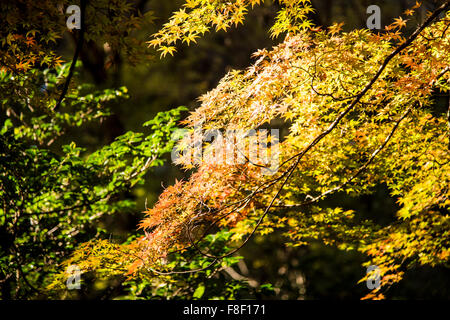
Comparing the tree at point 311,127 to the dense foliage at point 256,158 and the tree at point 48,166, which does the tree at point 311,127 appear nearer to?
the dense foliage at point 256,158

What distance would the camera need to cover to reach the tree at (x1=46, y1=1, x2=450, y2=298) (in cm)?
344

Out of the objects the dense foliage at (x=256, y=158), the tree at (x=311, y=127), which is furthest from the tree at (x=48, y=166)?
the tree at (x=311, y=127)

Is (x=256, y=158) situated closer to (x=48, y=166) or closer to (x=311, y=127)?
(x=311, y=127)

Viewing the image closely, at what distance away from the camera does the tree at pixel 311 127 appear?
344 cm

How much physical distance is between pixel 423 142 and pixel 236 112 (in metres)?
2.13

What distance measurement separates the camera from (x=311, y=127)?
13.3 ft

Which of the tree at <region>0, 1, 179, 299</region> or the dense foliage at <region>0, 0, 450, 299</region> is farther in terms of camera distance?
the tree at <region>0, 1, 179, 299</region>

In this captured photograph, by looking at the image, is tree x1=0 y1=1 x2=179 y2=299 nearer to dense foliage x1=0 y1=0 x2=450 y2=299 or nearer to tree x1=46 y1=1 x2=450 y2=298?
dense foliage x1=0 y1=0 x2=450 y2=299

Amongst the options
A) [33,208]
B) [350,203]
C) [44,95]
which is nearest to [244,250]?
[350,203]

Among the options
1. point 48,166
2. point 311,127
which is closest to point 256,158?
point 311,127

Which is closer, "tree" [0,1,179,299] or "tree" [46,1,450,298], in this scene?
"tree" [46,1,450,298]

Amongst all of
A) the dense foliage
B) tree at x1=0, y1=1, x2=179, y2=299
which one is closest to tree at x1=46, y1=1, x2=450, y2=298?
the dense foliage

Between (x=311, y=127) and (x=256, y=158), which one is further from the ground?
(x=311, y=127)
